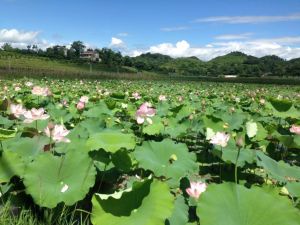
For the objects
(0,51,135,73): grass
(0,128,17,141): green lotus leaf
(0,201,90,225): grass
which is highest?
(0,128,17,141): green lotus leaf

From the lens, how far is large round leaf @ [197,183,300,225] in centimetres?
138

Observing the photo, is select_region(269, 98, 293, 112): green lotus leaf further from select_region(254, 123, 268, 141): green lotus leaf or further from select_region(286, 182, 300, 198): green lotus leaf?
select_region(286, 182, 300, 198): green lotus leaf

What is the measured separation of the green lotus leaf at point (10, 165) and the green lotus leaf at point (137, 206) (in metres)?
0.64

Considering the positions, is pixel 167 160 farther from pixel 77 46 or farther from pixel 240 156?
pixel 77 46

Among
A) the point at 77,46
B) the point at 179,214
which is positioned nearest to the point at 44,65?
the point at 77,46

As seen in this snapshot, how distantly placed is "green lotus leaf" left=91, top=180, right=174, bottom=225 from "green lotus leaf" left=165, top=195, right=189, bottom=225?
0.12 m

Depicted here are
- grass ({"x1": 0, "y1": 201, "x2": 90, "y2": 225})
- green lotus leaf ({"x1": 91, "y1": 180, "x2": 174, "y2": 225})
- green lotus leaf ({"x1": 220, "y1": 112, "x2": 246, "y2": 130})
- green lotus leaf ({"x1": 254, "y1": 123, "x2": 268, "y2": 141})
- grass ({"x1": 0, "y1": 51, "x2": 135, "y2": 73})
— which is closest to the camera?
green lotus leaf ({"x1": 91, "y1": 180, "x2": 174, "y2": 225})

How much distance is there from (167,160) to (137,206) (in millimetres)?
717

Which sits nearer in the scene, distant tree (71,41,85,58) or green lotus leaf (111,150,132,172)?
green lotus leaf (111,150,132,172)

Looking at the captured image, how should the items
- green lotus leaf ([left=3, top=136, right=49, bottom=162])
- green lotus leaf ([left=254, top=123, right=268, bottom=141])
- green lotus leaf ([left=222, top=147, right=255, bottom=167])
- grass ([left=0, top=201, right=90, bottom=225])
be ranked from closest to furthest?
grass ([left=0, top=201, right=90, bottom=225]) < green lotus leaf ([left=3, top=136, right=49, bottom=162]) < green lotus leaf ([left=222, top=147, right=255, bottom=167]) < green lotus leaf ([left=254, top=123, right=268, bottom=141])

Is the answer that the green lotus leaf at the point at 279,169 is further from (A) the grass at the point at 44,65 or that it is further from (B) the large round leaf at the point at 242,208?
(A) the grass at the point at 44,65

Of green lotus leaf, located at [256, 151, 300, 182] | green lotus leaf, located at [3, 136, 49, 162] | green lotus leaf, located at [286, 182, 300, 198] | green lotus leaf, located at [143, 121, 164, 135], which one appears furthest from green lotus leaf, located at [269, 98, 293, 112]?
green lotus leaf, located at [3, 136, 49, 162]

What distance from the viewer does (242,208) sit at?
142 centimetres

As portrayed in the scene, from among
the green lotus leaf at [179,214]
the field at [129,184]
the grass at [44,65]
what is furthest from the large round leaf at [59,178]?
the grass at [44,65]
